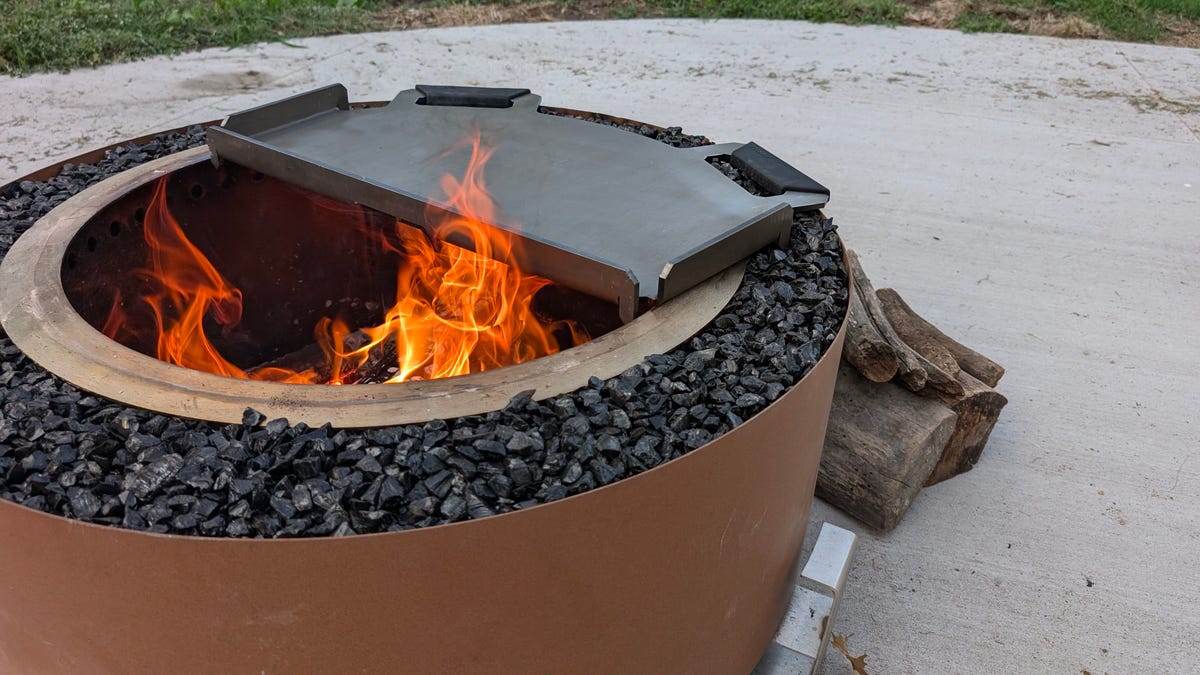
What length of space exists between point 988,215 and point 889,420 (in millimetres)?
2059

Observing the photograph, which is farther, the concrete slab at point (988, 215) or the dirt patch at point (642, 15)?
the dirt patch at point (642, 15)

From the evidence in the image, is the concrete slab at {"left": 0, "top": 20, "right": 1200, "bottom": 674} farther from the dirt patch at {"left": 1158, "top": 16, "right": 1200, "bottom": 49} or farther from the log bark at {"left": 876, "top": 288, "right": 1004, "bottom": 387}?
the dirt patch at {"left": 1158, "top": 16, "right": 1200, "bottom": 49}

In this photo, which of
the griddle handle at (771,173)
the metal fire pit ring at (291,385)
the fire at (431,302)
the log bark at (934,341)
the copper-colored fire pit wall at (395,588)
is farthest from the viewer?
the log bark at (934,341)

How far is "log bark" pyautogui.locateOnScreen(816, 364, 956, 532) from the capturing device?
2529mm

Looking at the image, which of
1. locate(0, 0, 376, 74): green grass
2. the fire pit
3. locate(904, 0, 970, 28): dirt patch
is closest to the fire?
the fire pit

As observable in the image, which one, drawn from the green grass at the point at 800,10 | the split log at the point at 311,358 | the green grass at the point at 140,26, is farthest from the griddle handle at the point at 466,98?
the green grass at the point at 800,10

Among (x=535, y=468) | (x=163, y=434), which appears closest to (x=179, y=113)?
(x=163, y=434)

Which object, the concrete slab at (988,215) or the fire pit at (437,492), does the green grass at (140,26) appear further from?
the fire pit at (437,492)

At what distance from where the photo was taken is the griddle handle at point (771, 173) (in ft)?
7.52

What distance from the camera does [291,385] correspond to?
1545 mm

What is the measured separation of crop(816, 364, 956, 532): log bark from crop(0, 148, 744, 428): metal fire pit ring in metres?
0.91

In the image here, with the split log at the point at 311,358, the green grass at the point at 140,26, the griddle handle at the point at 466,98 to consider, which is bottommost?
the split log at the point at 311,358

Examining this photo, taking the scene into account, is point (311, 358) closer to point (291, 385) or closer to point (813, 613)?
point (291, 385)

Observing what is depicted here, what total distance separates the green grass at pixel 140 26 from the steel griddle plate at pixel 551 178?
164 inches
